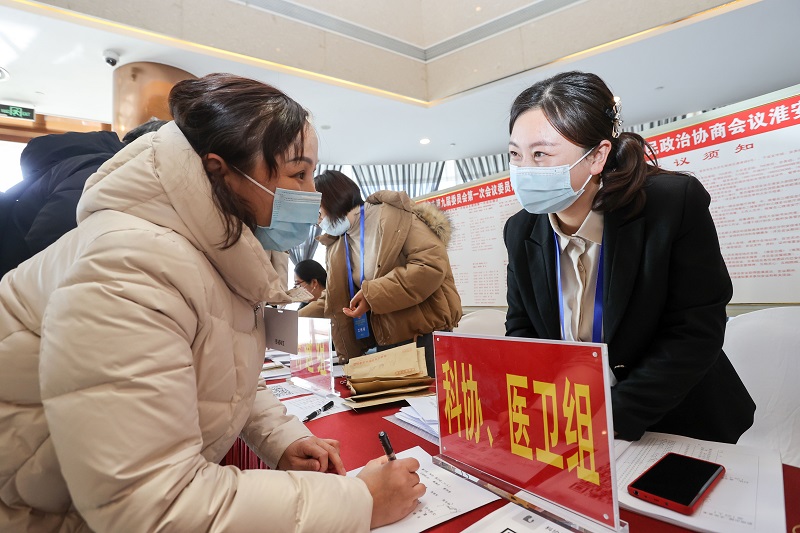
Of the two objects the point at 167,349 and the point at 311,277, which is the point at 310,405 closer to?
the point at 167,349

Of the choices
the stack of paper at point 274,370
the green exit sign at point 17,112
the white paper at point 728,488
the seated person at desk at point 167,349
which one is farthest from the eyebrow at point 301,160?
the green exit sign at point 17,112

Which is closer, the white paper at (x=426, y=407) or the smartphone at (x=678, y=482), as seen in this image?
the smartphone at (x=678, y=482)

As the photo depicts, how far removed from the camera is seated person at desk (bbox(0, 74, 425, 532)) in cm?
49

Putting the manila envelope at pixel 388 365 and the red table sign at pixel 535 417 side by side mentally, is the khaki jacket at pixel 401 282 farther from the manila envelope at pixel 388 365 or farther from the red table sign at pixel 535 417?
the red table sign at pixel 535 417

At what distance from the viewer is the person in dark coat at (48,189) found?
129 cm

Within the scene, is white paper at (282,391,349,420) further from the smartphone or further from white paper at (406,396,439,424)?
the smartphone

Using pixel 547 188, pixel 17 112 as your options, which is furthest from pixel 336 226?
pixel 17 112

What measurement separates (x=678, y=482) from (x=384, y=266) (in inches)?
64.7

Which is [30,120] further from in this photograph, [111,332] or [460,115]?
[111,332]

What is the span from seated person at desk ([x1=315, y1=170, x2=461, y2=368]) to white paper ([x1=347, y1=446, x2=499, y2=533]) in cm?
129

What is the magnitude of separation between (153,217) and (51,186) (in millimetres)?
1113

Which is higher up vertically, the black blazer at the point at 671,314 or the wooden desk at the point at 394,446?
the black blazer at the point at 671,314

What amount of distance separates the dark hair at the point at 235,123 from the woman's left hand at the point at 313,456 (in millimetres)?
463

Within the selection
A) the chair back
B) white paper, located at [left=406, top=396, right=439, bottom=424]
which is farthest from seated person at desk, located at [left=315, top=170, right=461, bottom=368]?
the chair back
